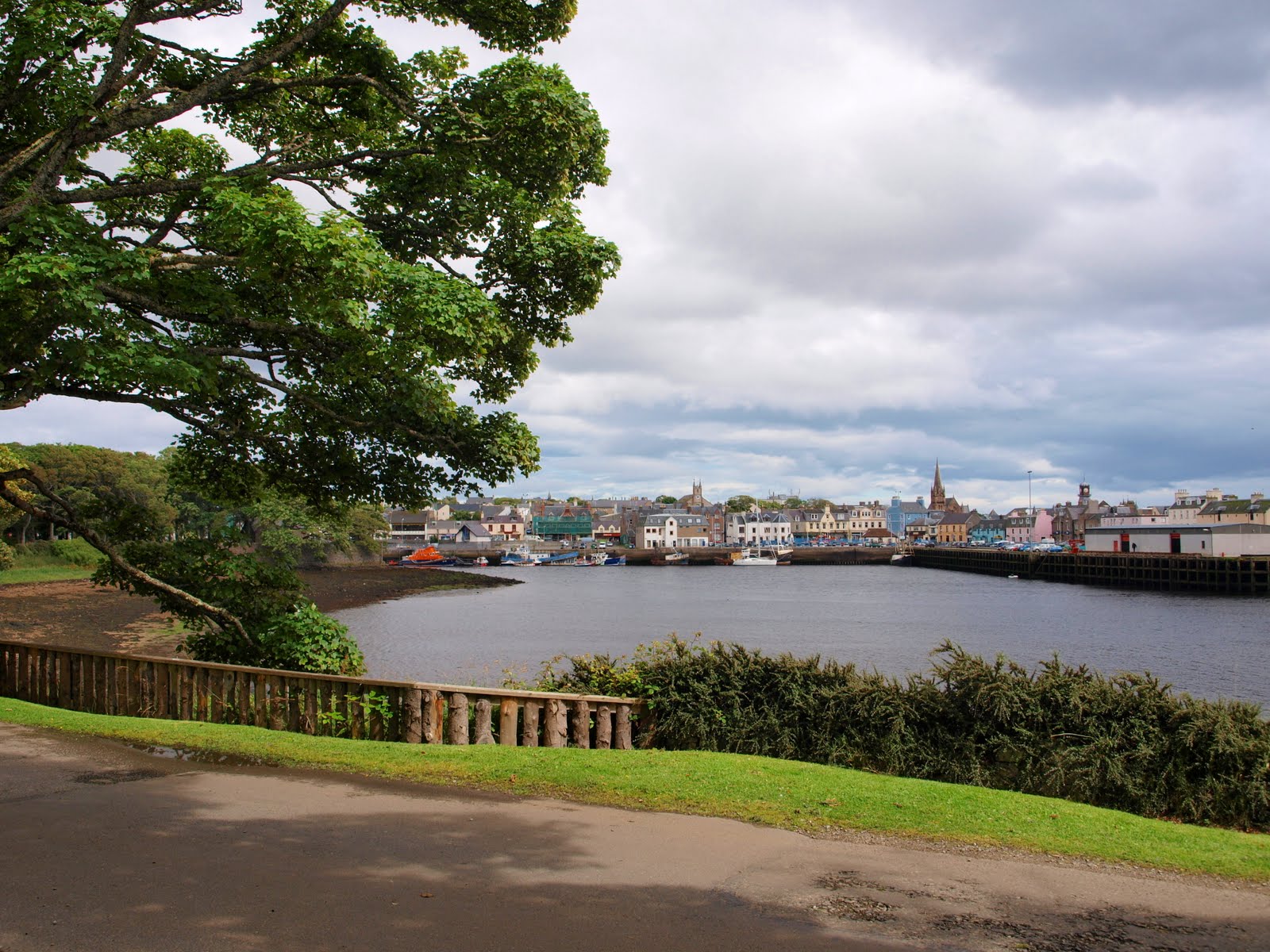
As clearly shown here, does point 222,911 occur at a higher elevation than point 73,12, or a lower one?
lower

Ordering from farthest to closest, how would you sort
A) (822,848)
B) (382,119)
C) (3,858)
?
(382,119), (822,848), (3,858)

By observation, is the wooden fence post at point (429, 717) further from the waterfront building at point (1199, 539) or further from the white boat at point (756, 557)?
the white boat at point (756, 557)

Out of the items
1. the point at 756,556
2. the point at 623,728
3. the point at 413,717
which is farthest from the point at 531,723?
the point at 756,556

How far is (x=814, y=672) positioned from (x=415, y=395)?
6.62m

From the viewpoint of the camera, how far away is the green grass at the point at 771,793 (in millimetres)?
8531

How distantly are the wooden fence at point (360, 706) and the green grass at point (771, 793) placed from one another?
32.7 inches

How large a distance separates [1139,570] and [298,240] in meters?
102

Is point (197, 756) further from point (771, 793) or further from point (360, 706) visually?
point (771, 793)

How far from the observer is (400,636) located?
4812cm

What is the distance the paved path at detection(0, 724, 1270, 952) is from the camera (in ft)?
19.4

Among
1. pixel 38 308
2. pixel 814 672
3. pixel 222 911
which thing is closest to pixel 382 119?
pixel 38 308

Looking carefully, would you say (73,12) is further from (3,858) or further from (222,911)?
(222,911)

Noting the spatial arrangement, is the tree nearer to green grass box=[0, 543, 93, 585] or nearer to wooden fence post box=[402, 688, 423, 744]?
A: wooden fence post box=[402, 688, 423, 744]

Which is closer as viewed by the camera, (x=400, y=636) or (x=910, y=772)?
(x=910, y=772)
